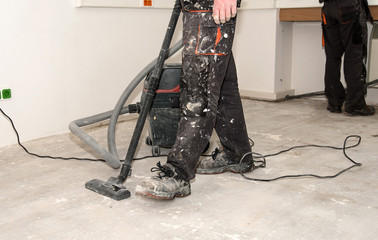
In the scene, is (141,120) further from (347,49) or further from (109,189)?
(347,49)

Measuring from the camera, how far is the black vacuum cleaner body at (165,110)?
2.39 metres

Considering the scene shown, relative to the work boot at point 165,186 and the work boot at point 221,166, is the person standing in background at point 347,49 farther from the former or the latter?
the work boot at point 165,186

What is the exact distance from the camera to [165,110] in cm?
243

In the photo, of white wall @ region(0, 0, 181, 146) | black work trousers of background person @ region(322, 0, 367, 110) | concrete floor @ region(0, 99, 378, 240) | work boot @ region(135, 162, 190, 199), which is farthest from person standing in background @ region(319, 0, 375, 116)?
work boot @ region(135, 162, 190, 199)

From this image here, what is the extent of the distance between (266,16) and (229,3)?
7.70ft

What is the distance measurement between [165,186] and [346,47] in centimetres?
210

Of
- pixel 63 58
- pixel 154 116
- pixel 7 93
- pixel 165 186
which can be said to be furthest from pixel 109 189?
pixel 63 58

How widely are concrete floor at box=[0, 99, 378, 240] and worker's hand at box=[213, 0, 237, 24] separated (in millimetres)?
697

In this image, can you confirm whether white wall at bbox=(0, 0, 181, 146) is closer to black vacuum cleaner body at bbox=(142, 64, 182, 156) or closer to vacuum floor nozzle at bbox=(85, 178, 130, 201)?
black vacuum cleaner body at bbox=(142, 64, 182, 156)

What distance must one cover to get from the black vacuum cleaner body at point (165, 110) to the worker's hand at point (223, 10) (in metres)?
0.71

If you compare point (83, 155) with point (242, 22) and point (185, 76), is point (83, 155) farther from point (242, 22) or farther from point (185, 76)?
point (242, 22)

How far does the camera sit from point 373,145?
257 cm

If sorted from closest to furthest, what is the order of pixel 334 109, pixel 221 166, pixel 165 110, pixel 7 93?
pixel 221 166 < pixel 165 110 < pixel 7 93 < pixel 334 109

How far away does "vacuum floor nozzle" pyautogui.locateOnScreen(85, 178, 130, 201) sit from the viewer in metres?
1.81
